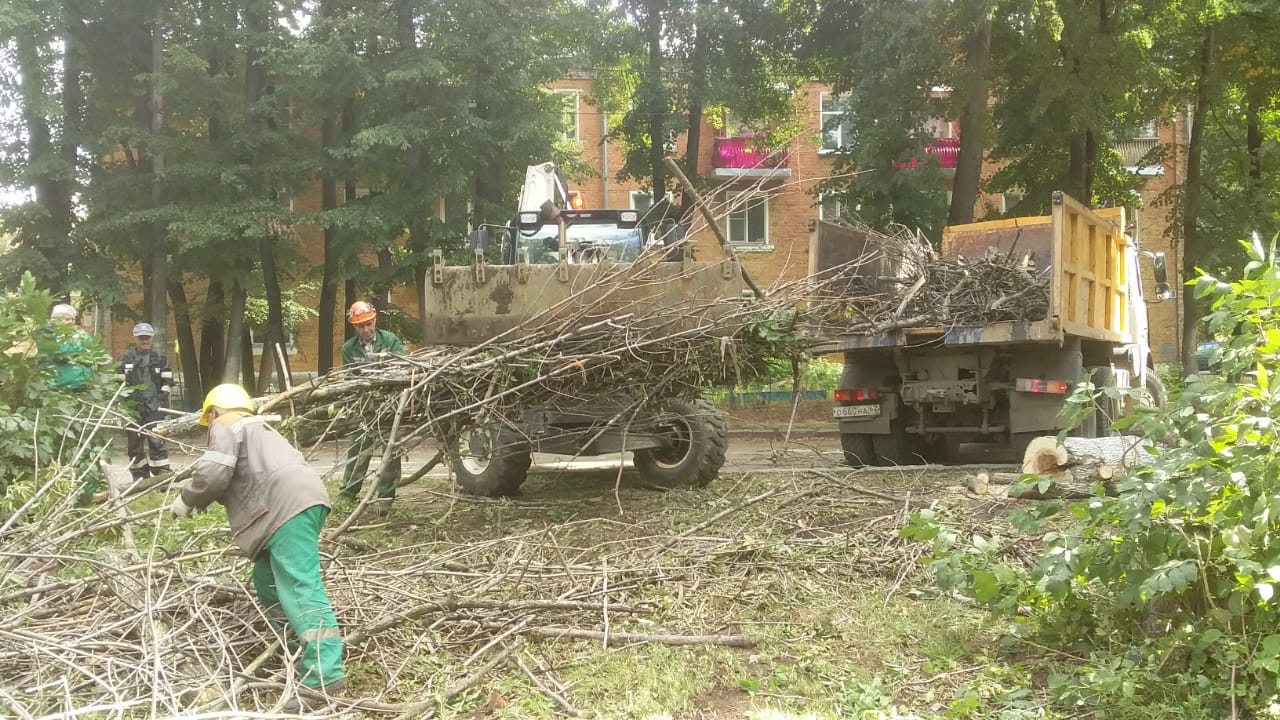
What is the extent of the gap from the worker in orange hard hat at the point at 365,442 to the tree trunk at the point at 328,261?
31.5 ft

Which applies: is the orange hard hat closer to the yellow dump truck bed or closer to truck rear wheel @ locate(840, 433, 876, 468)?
the yellow dump truck bed

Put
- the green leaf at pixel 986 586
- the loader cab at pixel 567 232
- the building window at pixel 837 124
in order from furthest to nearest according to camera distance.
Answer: the building window at pixel 837 124 → the loader cab at pixel 567 232 → the green leaf at pixel 986 586

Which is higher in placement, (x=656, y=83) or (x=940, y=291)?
(x=656, y=83)

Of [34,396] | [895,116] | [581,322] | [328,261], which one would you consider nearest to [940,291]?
[581,322]

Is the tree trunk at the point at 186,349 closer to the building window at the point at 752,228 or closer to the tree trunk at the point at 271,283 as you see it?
the tree trunk at the point at 271,283

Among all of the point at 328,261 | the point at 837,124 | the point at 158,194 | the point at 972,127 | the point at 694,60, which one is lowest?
the point at 328,261

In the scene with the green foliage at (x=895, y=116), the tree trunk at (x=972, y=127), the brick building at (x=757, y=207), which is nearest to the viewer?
the tree trunk at (x=972, y=127)

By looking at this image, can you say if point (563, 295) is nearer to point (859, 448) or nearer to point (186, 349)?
point (859, 448)

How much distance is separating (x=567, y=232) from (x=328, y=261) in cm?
976

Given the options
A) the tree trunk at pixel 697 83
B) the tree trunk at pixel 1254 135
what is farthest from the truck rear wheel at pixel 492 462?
the tree trunk at pixel 1254 135

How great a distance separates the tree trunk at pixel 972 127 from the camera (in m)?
14.1

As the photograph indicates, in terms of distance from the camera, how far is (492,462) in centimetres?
762

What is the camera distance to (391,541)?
6473mm

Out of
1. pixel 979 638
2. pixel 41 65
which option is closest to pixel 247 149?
pixel 41 65
